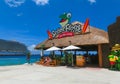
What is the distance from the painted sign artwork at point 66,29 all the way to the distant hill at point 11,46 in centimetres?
11365

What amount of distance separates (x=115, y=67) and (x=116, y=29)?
3331 mm

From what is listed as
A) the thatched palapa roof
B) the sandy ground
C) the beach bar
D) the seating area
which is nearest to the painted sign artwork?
the beach bar

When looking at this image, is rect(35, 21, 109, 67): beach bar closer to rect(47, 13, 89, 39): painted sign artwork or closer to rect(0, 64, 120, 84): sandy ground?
rect(47, 13, 89, 39): painted sign artwork

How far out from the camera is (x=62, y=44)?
23.6 m

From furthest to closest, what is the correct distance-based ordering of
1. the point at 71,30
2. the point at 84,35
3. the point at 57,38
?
the point at 57,38 < the point at 71,30 < the point at 84,35

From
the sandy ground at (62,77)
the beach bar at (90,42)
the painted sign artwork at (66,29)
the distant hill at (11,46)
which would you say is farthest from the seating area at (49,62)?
the distant hill at (11,46)

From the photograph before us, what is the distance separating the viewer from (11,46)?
145500mm

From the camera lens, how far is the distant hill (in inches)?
5433

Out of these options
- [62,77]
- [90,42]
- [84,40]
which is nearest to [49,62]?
[84,40]

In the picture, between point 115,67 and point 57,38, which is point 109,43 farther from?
point 57,38

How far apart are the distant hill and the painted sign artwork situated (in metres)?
114

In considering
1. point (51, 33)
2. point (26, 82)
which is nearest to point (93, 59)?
point (51, 33)

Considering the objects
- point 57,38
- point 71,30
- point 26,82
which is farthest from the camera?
point 57,38

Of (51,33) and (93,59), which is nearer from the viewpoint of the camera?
(93,59)
